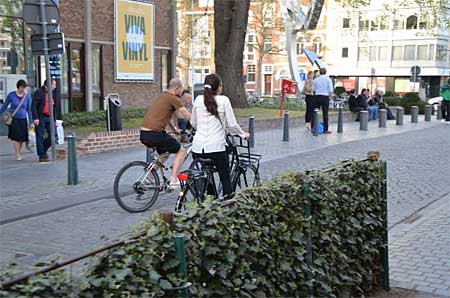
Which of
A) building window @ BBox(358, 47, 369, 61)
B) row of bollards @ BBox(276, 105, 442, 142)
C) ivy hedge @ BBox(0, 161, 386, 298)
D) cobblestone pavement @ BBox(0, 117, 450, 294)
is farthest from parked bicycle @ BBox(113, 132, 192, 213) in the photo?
building window @ BBox(358, 47, 369, 61)

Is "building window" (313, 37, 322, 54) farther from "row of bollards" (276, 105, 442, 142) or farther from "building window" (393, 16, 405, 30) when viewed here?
"row of bollards" (276, 105, 442, 142)

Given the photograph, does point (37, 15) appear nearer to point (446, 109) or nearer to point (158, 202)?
point (158, 202)

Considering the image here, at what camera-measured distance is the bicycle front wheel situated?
24.8ft

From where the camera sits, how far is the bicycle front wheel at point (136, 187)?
24.8 ft

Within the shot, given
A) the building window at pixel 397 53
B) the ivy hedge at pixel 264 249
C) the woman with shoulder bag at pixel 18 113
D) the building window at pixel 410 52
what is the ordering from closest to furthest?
1. the ivy hedge at pixel 264 249
2. the woman with shoulder bag at pixel 18 113
3. the building window at pixel 410 52
4. the building window at pixel 397 53

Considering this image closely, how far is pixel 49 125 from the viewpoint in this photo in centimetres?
1218

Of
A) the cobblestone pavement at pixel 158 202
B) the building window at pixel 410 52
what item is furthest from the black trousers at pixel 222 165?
the building window at pixel 410 52

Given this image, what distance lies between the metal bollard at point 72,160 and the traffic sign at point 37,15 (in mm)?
3148

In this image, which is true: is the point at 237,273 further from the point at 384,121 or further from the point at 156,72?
the point at 156,72

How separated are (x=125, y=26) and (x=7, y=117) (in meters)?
11.3

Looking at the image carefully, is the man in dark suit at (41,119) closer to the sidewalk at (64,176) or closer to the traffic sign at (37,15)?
the sidewalk at (64,176)

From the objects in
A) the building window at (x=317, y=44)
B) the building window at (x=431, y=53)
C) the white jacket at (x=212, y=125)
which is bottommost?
the white jacket at (x=212, y=125)

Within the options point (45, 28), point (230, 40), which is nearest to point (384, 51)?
point (230, 40)

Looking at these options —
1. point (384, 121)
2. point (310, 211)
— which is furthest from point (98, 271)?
point (384, 121)
